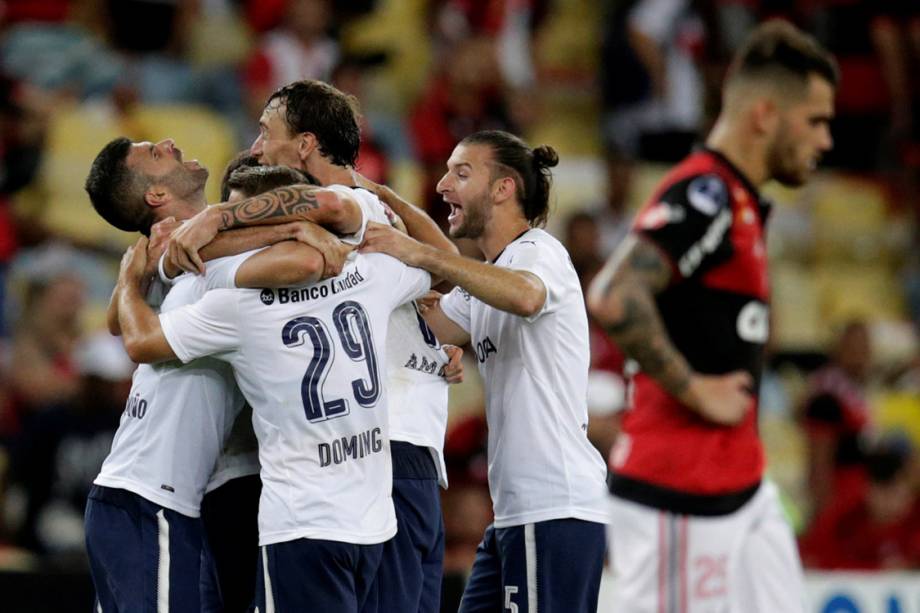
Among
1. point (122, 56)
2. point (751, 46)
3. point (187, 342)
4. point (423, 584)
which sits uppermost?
point (122, 56)

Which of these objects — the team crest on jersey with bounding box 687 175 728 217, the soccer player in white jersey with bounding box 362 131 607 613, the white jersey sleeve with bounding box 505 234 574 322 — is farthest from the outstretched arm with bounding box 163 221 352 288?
the team crest on jersey with bounding box 687 175 728 217

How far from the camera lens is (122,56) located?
11.4 meters

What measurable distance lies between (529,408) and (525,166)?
0.93 metres

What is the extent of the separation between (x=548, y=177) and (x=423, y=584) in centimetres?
157

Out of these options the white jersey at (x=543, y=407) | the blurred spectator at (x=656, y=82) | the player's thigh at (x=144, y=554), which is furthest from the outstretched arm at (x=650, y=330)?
the blurred spectator at (x=656, y=82)

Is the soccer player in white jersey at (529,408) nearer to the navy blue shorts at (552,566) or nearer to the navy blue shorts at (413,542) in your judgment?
the navy blue shorts at (552,566)

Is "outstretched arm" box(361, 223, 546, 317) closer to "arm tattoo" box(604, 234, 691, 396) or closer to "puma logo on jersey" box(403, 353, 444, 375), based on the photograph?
"puma logo on jersey" box(403, 353, 444, 375)

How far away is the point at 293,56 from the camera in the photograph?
11367mm

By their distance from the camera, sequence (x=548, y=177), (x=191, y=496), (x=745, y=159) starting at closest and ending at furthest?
(x=745, y=159)
(x=191, y=496)
(x=548, y=177)

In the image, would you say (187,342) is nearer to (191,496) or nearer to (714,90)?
(191,496)

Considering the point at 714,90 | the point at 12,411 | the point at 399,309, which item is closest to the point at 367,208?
the point at 399,309

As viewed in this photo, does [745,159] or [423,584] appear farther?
[423,584]

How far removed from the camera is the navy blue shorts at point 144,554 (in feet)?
16.8

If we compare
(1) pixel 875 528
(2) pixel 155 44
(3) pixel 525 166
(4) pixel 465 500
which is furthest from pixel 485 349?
(2) pixel 155 44
